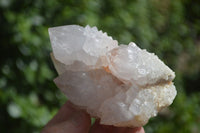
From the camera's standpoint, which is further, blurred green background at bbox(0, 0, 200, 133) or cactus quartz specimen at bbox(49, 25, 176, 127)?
blurred green background at bbox(0, 0, 200, 133)

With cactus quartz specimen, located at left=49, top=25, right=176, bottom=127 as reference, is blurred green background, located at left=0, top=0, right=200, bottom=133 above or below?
below

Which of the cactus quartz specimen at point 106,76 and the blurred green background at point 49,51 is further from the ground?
the cactus quartz specimen at point 106,76

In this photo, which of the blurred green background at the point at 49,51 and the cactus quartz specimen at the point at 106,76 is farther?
the blurred green background at the point at 49,51

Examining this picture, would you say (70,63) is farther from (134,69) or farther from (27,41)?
(27,41)

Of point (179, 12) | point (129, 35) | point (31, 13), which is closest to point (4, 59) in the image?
point (31, 13)
